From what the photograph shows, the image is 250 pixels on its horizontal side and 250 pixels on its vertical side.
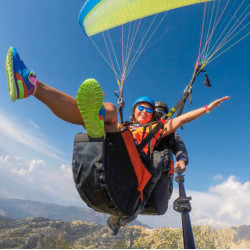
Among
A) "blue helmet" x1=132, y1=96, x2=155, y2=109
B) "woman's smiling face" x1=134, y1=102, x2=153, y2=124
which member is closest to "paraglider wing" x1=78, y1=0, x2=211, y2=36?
"blue helmet" x1=132, y1=96, x2=155, y2=109

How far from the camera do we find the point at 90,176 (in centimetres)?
206

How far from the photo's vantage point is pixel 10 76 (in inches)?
71.3

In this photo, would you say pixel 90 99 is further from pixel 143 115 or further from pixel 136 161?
pixel 143 115

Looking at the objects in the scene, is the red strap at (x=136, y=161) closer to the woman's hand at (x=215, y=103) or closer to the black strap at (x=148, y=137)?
the black strap at (x=148, y=137)

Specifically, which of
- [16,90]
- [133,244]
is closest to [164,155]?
[16,90]

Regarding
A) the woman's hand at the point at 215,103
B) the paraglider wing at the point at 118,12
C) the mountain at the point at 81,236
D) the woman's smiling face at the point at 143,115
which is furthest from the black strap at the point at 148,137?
the mountain at the point at 81,236

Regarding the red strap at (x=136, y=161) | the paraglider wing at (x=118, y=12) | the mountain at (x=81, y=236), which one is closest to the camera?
the red strap at (x=136, y=161)

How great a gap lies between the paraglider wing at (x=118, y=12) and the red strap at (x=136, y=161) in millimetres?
5883

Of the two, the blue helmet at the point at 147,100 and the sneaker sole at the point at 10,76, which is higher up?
the blue helmet at the point at 147,100

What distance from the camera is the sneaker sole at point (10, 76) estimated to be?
1734mm

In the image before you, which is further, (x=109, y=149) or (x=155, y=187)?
(x=155, y=187)

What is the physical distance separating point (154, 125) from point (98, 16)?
6547mm

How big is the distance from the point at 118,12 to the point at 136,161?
7113 millimetres

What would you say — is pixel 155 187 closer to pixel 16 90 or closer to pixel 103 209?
pixel 103 209
